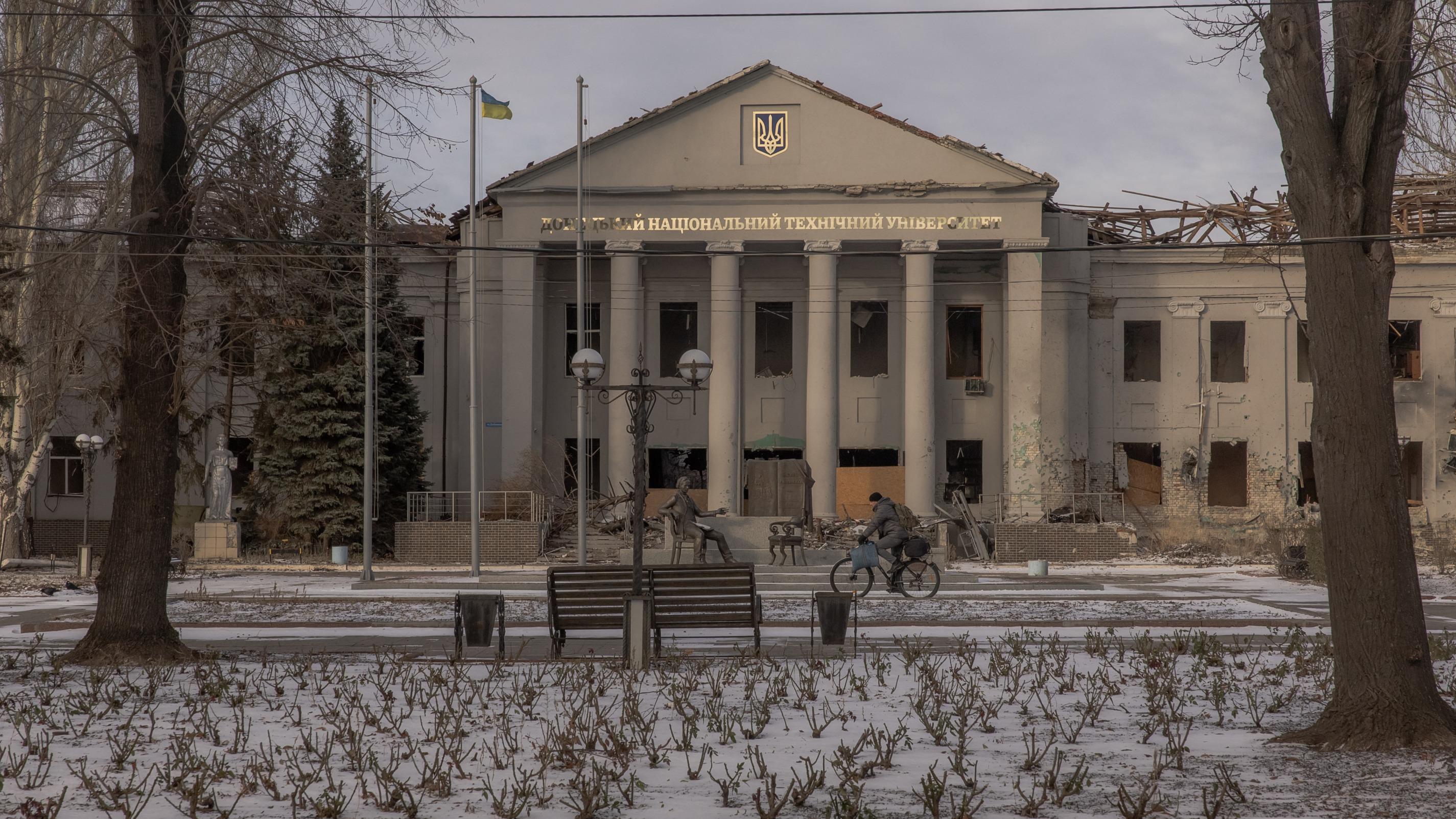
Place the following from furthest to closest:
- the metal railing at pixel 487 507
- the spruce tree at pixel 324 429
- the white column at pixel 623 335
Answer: the white column at pixel 623 335, the metal railing at pixel 487 507, the spruce tree at pixel 324 429

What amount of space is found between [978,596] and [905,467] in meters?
16.2

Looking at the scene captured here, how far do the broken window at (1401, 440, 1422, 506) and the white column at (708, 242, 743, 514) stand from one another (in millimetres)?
20458

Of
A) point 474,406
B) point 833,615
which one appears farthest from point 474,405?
point 833,615

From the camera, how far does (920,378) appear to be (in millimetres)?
37344

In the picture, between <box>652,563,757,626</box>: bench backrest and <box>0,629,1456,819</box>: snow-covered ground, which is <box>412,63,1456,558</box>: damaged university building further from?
<box>0,629,1456,819</box>: snow-covered ground

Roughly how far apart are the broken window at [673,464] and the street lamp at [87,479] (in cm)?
1573

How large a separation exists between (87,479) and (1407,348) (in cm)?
3891

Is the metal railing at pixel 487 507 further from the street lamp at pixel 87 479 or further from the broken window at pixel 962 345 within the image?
the broken window at pixel 962 345

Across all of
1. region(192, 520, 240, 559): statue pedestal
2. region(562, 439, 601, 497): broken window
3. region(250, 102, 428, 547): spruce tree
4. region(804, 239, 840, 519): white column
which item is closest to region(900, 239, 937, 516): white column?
region(804, 239, 840, 519): white column

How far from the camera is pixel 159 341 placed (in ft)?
41.7

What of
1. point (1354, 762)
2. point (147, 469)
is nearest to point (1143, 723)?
point (1354, 762)

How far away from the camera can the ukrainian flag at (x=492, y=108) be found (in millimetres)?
30625

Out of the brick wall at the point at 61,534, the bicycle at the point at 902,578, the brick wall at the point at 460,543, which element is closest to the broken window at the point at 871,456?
the brick wall at the point at 460,543

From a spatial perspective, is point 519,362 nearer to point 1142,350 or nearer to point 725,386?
point 725,386
